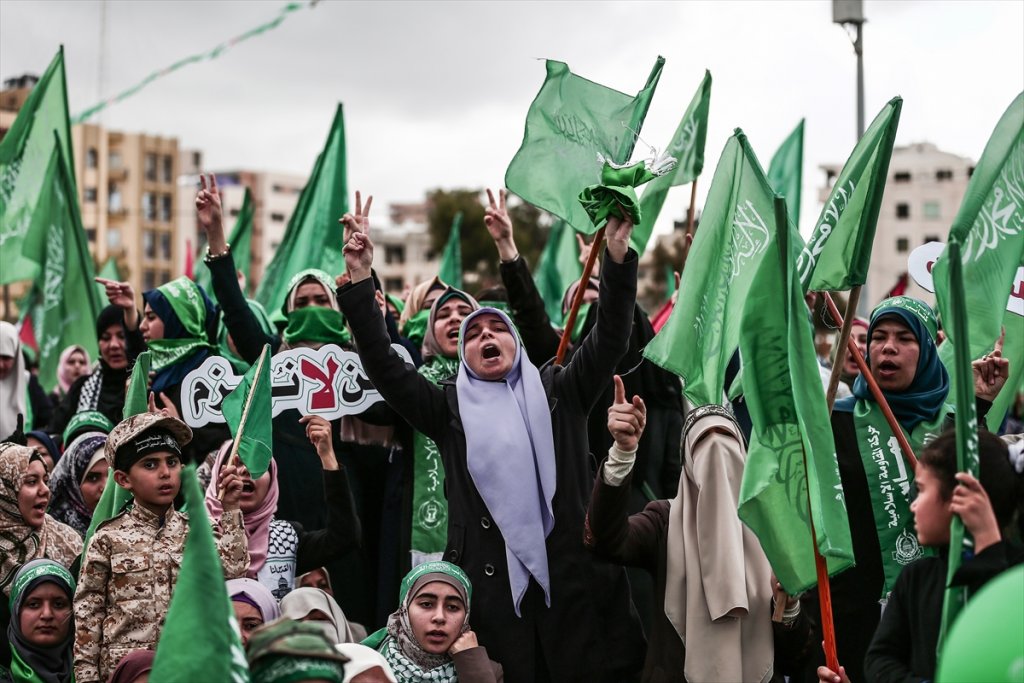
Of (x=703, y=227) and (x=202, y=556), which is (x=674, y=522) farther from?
(x=202, y=556)

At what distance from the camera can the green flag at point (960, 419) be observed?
3.58 meters

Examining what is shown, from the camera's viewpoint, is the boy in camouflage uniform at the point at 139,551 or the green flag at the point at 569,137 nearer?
the boy in camouflage uniform at the point at 139,551

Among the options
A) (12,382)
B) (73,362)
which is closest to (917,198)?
(73,362)

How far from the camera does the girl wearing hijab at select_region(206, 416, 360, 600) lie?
576 centimetres

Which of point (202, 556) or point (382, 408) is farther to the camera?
point (382, 408)

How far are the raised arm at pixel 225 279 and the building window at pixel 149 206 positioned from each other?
9077cm

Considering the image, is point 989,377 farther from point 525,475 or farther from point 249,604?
point 249,604

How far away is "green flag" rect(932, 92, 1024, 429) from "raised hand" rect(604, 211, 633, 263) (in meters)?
1.07

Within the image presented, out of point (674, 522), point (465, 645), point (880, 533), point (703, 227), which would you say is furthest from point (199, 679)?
point (703, 227)

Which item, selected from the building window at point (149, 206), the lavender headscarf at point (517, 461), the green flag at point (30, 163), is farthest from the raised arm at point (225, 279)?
the building window at point (149, 206)

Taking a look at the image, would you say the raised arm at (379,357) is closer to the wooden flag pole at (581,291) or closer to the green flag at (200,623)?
the wooden flag pole at (581,291)

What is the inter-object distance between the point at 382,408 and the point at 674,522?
5.68 feet

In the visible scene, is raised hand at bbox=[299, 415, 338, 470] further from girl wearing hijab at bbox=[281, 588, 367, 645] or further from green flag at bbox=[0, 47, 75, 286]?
green flag at bbox=[0, 47, 75, 286]

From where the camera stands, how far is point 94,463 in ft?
20.8
